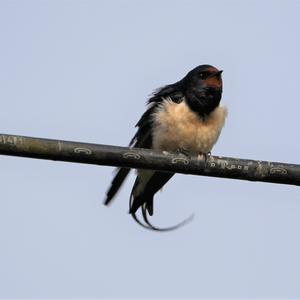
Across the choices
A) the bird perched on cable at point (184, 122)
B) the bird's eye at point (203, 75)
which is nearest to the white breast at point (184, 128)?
the bird perched on cable at point (184, 122)

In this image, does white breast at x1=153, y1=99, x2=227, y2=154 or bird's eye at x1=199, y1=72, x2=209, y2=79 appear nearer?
white breast at x1=153, y1=99, x2=227, y2=154

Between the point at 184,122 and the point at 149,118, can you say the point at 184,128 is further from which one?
the point at 149,118

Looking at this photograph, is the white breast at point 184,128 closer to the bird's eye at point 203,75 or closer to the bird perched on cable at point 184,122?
the bird perched on cable at point 184,122

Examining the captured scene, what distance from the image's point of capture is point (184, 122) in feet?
18.1

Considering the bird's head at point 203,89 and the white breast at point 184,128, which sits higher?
the bird's head at point 203,89

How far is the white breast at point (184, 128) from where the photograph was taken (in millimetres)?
5523

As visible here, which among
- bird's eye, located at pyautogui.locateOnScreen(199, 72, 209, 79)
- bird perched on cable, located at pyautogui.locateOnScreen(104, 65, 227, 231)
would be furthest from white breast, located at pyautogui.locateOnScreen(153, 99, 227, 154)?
bird's eye, located at pyautogui.locateOnScreen(199, 72, 209, 79)

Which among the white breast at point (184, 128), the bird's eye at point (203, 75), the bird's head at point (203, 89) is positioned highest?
the bird's eye at point (203, 75)

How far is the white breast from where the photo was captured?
5523mm

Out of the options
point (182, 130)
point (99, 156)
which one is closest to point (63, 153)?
point (99, 156)

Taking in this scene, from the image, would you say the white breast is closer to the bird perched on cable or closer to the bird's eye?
the bird perched on cable

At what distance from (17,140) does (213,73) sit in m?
2.55

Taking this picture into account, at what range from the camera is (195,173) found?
372cm

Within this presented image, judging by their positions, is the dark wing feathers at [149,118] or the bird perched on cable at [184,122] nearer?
the bird perched on cable at [184,122]
